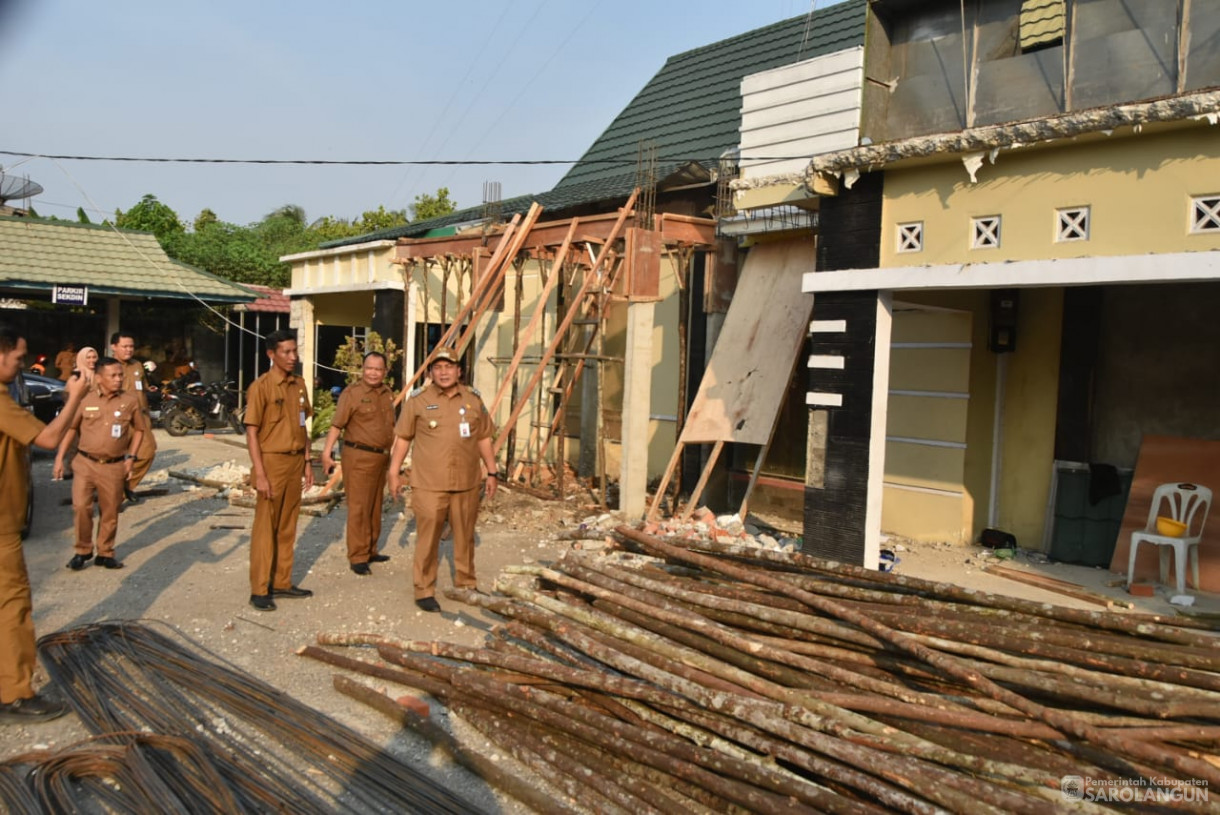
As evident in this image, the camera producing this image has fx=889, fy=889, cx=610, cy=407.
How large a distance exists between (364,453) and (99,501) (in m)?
2.11

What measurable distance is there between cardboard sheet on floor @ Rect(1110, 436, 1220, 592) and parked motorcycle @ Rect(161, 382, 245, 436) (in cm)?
1463

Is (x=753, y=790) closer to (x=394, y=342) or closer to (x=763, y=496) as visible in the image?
(x=763, y=496)

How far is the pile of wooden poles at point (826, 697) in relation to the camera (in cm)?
314

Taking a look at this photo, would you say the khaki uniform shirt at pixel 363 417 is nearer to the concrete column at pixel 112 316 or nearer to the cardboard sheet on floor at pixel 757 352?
the cardboard sheet on floor at pixel 757 352

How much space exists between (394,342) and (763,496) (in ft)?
22.7

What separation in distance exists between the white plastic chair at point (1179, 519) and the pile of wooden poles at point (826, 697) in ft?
11.9

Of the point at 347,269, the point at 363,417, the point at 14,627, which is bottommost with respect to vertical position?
the point at 14,627

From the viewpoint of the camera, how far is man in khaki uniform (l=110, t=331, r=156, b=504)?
8.36m

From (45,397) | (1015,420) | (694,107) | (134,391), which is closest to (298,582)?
(134,391)

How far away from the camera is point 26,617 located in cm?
428

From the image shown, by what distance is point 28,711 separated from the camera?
164 inches

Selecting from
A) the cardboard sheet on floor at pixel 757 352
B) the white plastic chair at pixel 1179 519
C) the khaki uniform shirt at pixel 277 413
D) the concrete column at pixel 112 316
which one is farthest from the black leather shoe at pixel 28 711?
the concrete column at pixel 112 316

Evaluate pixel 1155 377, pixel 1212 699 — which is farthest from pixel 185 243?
pixel 1212 699

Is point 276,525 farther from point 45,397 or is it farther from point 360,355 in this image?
point 45,397
